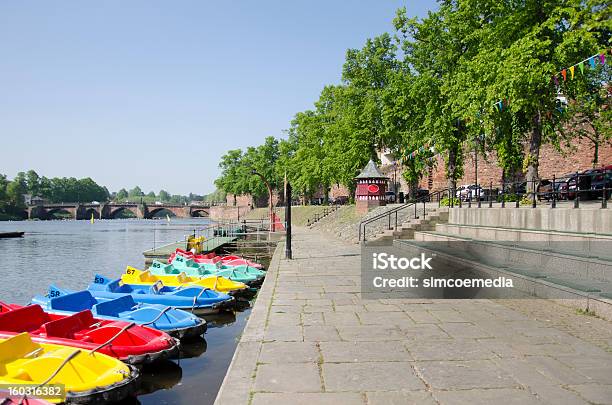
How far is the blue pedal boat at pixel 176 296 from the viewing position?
12562 millimetres

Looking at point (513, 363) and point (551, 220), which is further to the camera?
point (551, 220)

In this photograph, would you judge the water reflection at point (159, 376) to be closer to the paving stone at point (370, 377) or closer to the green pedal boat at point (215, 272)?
the paving stone at point (370, 377)

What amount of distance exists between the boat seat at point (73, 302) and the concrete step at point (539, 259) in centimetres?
916

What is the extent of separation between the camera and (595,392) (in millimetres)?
4473

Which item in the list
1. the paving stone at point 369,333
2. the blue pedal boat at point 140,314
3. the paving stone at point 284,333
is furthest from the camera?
the blue pedal boat at point 140,314

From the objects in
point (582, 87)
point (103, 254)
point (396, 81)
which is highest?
point (396, 81)

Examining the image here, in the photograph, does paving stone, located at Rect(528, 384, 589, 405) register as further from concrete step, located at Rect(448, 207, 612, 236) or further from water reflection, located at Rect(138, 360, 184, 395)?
concrete step, located at Rect(448, 207, 612, 236)

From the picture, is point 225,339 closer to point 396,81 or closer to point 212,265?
point 212,265

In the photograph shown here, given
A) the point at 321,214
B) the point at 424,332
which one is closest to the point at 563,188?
the point at 424,332

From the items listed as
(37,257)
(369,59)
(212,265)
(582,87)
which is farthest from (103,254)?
(582,87)

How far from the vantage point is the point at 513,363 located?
5.41 meters

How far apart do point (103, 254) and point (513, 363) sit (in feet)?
126

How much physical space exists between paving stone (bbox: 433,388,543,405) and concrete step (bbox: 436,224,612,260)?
463cm

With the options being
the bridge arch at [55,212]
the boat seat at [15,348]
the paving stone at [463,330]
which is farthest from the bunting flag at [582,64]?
the bridge arch at [55,212]
